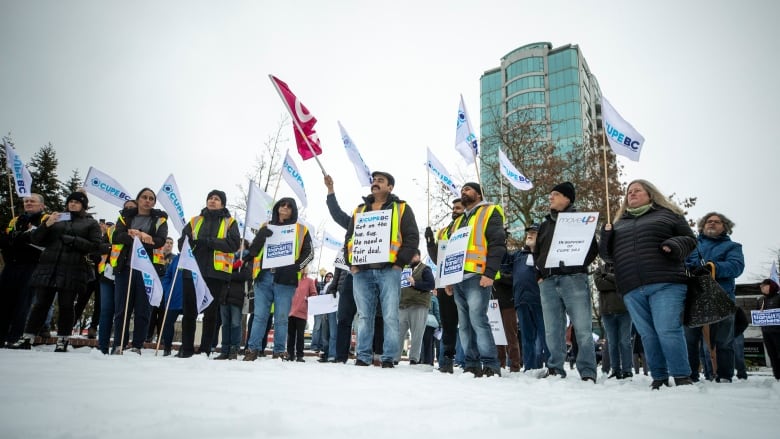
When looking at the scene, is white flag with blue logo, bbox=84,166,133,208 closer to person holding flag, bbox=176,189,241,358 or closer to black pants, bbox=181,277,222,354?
person holding flag, bbox=176,189,241,358

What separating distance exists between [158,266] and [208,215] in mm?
1547

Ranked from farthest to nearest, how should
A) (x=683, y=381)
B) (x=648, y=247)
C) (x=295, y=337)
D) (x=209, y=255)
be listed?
(x=295, y=337), (x=209, y=255), (x=648, y=247), (x=683, y=381)

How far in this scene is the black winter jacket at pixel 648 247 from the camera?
4023 mm

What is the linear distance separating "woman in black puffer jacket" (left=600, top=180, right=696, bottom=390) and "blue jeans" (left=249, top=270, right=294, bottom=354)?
3923 millimetres

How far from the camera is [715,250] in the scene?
222 inches

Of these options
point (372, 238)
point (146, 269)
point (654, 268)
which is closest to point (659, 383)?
point (654, 268)

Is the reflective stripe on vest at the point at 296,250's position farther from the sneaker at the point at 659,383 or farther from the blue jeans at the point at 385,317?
the sneaker at the point at 659,383

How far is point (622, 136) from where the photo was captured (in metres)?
5.49

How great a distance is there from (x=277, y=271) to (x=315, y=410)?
14.7 ft

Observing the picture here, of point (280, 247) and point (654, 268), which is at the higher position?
point (280, 247)

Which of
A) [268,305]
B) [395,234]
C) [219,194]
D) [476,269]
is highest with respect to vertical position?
[219,194]

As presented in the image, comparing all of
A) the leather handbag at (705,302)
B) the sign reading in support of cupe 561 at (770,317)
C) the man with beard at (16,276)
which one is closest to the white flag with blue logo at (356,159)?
the man with beard at (16,276)

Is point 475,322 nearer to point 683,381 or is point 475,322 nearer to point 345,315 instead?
point 683,381

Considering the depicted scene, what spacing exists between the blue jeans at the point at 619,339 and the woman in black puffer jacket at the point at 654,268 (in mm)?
1920
